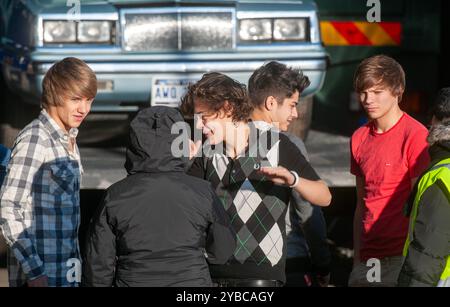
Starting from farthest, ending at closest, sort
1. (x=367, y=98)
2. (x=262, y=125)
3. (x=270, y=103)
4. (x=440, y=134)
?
(x=367, y=98) → (x=270, y=103) → (x=262, y=125) → (x=440, y=134)

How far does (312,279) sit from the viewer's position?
4930 millimetres

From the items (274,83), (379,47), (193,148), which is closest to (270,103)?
(274,83)

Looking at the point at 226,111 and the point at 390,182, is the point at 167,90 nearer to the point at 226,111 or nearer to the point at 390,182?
the point at 390,182

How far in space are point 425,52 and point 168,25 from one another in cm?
256

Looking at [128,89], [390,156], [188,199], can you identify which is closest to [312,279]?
[390,156]

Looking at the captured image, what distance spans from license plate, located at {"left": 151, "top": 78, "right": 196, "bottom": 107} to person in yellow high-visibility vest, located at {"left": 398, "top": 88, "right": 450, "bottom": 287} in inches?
114

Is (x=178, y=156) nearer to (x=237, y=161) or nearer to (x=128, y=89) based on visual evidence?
(x=237, y=161)

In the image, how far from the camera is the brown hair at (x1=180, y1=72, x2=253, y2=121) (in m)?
4.14

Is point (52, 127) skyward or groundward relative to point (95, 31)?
groundward

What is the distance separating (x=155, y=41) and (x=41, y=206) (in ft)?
9.20

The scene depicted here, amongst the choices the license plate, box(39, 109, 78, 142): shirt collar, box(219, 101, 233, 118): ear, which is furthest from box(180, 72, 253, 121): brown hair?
the license plate

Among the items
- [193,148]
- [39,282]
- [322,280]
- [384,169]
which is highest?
[193,148]

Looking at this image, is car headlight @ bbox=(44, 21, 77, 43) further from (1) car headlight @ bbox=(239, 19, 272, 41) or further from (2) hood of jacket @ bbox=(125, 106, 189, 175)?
(2) hood of jacket @ bbox=(125, 106, 189, 175)

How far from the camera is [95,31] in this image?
6.57 meters
